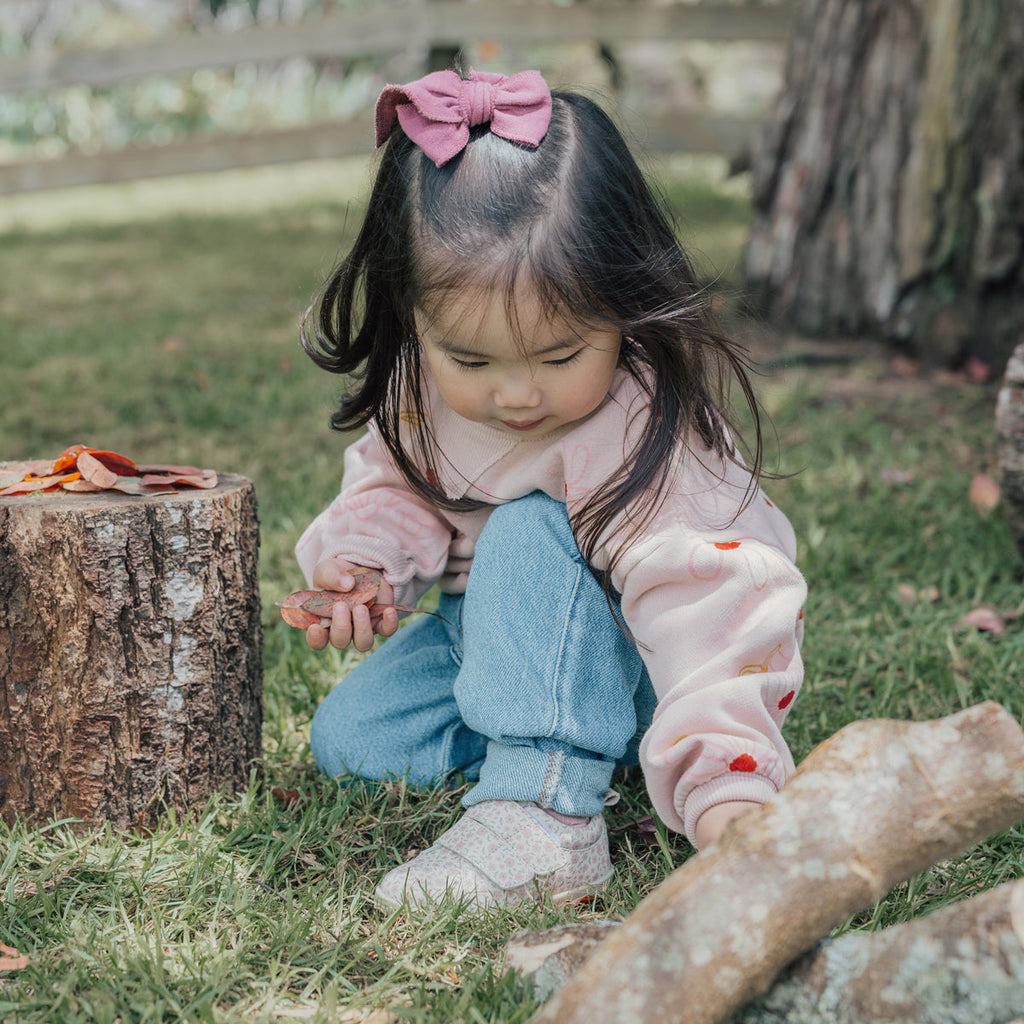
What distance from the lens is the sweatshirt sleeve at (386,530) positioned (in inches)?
81.3

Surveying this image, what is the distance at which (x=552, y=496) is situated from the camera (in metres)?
1.93

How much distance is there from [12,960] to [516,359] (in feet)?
3.31

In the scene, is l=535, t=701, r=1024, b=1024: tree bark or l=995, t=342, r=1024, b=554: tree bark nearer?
l=535, t=701, r=1024, b=1024: tree bark

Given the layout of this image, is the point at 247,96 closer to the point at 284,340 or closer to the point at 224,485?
the point at 284,340

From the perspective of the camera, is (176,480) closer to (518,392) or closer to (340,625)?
(340,625)

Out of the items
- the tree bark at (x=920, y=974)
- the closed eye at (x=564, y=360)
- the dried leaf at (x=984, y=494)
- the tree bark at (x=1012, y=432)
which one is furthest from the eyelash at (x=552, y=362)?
the dried leaf at (x=984, y=494)

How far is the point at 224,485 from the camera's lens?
196 cm

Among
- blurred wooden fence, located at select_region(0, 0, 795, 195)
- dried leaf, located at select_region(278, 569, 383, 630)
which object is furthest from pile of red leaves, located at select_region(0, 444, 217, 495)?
blurred wooden fence, located at select_region(0, 0, 795, 195)

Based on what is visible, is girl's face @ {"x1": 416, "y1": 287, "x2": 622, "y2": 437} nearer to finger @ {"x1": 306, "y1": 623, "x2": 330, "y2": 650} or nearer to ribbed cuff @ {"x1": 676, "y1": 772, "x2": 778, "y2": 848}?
finger @ {"x1": 306, "y1": 623, "x2": 330, "y2": 650}

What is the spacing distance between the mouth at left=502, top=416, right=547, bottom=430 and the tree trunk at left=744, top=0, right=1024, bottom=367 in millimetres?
2710

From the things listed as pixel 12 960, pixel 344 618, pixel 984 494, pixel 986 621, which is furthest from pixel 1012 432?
pixel 12 960

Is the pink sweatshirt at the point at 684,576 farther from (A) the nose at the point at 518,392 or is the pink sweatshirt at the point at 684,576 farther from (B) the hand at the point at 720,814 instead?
(A) the nose at the point at 518,392

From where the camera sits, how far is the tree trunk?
3.95 m

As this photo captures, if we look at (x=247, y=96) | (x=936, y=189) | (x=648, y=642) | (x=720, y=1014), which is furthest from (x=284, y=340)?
(x=247, y=96)
